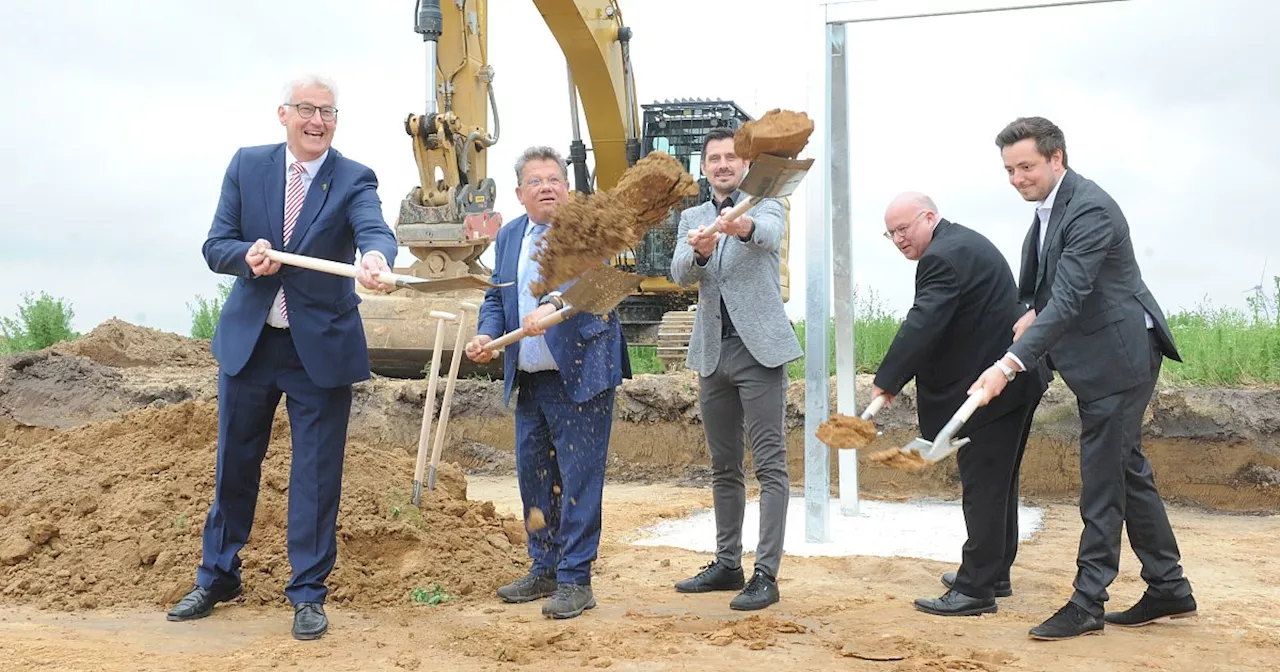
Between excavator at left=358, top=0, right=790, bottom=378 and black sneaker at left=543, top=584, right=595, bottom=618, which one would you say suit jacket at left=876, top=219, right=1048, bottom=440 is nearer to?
black sneaker at left=543, top=584, right=595, bottom=618

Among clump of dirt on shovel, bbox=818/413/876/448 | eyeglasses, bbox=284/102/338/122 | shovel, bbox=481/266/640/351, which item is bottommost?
clump of dirt on shovel, bbox=818/413/876/448

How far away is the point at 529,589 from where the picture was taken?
478 cm

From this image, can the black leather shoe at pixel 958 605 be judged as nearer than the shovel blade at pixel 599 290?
No

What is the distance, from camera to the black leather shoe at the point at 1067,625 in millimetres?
4090

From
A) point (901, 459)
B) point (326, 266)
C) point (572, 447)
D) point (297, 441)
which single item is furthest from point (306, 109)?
point (901, 459)

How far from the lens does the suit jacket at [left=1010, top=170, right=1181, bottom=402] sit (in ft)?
13.1

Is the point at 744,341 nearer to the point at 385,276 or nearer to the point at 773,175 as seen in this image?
the point at 773,175

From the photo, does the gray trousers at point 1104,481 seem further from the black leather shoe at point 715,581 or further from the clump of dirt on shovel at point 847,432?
the black leather shoe at point 715,581

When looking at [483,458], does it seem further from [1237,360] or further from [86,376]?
[1237,360]

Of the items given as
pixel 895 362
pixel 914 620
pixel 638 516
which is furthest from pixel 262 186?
pixel 638 516

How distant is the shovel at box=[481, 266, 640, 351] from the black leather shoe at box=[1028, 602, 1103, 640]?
1.90 m

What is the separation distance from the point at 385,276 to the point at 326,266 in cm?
26

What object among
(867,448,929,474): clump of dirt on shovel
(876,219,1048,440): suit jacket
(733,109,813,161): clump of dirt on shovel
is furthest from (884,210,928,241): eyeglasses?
(867,448,929,474): clump of dirt on shovel

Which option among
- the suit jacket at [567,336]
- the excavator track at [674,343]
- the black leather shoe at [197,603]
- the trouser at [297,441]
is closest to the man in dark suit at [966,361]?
the suit jacket at [567,336]
